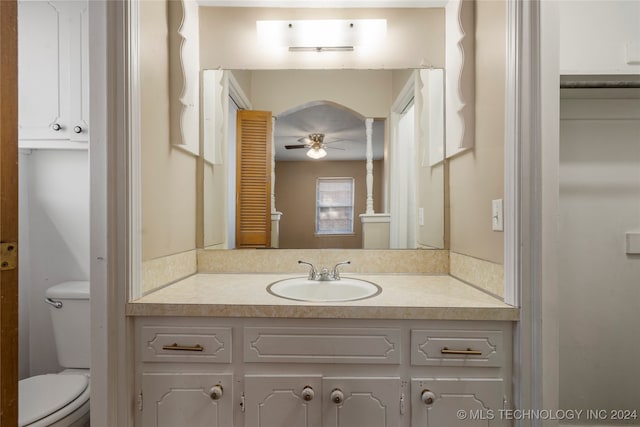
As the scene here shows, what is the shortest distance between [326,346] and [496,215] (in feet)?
2.55

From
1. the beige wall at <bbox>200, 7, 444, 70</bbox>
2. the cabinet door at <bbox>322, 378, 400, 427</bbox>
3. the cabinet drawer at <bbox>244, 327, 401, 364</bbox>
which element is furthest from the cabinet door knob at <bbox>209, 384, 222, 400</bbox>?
the beige wall at <bbox>200, 7, 444, 70</bbox>

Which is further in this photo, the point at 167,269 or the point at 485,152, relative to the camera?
the point at 167,269

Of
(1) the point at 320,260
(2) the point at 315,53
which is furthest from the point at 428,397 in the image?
(2) the point at 315,53

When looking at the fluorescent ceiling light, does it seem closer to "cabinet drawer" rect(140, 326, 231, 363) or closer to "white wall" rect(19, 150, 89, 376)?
"white wall" rect(19, 150, 89, 376)

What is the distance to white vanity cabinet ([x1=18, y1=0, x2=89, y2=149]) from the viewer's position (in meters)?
1.47

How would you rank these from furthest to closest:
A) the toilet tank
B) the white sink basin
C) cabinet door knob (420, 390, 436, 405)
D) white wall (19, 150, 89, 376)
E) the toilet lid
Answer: white wall (19, 150, 89, 376) → the toilet tank → the white sink basin → the toilet lid → cabinet door knob (420, 390, 436, 405)

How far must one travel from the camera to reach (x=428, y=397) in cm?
104

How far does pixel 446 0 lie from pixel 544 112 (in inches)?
39.3

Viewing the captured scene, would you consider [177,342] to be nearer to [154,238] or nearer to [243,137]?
[154,238]

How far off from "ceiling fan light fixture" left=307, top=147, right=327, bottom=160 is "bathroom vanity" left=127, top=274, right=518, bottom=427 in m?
0.84

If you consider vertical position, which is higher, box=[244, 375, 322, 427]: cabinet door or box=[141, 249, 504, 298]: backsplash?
box=[141, 249, 504, 298]: backsplash

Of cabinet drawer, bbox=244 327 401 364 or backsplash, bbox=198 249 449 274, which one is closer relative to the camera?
cabinet drawer, bbox=244 327 401 364

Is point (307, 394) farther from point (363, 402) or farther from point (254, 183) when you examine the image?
point (254, 183)

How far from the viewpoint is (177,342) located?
1074 millimetres
